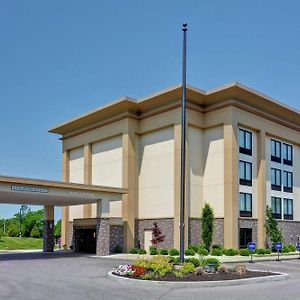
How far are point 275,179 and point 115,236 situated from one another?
15.6 m

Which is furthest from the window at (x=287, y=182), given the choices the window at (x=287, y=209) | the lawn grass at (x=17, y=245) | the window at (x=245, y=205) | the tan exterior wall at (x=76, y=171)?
the lawn grass at (x=17, y=245)

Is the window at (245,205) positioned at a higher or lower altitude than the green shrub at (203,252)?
higher

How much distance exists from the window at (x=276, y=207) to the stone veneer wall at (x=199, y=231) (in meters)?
7.16

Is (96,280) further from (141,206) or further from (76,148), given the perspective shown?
(76,148)

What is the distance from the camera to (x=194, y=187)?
3925cm

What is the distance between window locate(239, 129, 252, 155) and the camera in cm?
4001

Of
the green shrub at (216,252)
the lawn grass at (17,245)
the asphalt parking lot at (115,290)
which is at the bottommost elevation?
the lawn grass at (17,245)

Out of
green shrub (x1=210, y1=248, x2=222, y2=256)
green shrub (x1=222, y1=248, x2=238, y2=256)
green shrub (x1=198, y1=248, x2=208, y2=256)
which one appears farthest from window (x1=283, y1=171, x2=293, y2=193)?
green shrub (x1=198, y1=248, x2=208, y2=256)

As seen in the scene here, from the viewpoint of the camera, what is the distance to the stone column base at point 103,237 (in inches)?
1415

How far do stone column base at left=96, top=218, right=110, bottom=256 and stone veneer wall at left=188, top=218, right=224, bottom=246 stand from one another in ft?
22.0

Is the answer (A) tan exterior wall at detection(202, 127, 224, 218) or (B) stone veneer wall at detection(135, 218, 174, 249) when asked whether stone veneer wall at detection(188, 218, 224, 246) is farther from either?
(B) stone veneer wall at detection(135, 218, 174, 249)

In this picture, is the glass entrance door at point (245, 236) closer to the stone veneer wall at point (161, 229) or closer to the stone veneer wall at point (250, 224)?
the stone veneer wall at point (250, 224)

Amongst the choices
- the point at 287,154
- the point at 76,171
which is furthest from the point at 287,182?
the point at 76,171

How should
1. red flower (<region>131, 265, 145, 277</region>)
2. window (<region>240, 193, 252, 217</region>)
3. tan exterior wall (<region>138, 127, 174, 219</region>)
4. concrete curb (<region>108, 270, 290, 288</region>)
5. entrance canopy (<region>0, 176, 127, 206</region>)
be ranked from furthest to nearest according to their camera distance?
tan exterior wall (<region>138, 127, 174, 219</region>), window (<region>240, 193, 252, 217</region>), entrance canopy (<region>0, 176, 127, 206</region>), red flower (<region>131, 265, 145, 277</region>), concrete curb (<region>108, 270, 290, 288</region>)
